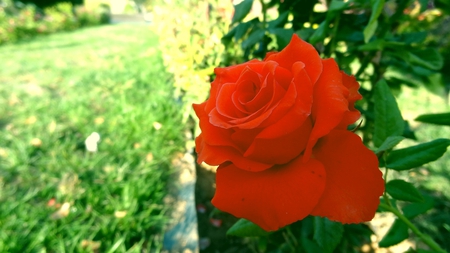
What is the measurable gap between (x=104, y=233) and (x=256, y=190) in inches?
46.6

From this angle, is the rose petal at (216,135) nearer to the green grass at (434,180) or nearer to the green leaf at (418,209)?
the green leaf at (418,209)

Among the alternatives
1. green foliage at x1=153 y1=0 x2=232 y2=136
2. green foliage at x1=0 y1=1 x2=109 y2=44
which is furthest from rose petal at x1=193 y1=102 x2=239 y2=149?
green foliage at x1=0 y1=1 x2=109 y2=44

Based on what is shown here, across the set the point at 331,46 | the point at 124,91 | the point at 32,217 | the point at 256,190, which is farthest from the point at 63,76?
the point at 256,190

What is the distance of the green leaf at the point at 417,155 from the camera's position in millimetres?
545

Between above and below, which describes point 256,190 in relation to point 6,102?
above

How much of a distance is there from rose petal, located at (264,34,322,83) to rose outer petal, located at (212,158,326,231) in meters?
0.13

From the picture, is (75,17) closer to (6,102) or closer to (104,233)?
(6,102)

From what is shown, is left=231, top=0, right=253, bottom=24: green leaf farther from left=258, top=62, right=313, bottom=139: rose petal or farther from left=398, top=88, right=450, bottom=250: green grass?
left=398, top=88, right=450, bottom=250: green grass

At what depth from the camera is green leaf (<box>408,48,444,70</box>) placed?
0.74m

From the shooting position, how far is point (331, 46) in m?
0.90

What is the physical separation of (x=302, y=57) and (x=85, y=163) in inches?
70.9

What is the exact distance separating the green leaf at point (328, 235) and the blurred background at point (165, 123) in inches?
17.0

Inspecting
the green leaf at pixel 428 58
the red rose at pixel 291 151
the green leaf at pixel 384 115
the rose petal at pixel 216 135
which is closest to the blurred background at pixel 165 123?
the green leaf at pixel 428 58

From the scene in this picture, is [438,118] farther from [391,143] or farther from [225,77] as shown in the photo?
[225,77]
